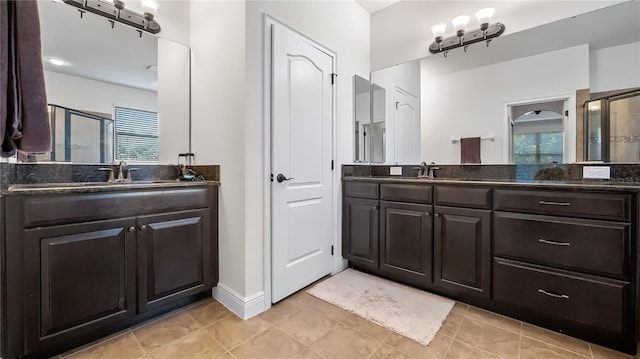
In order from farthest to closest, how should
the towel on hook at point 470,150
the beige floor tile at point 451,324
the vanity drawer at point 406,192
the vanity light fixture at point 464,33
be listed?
1. the towel on hook at point 470,150
2. the vanity light fixture at point 464,33
3. the vanity drawer at point 406,192
4. the beige floor tile at point 451,324

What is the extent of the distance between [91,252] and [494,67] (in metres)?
3.21

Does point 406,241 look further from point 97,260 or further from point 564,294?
point 97,260

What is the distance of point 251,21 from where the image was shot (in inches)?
72.4

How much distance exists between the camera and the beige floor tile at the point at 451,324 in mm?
1689

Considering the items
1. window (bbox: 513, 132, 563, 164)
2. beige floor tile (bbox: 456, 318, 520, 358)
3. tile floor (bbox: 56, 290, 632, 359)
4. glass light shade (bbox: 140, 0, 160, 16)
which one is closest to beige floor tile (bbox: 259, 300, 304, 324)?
tile floor (bbox: 56, 290, 632, 359)

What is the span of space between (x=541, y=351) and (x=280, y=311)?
62.3 inches

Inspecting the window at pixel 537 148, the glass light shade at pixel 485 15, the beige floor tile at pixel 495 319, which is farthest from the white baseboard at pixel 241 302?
the glass light shade at pixel 485 15

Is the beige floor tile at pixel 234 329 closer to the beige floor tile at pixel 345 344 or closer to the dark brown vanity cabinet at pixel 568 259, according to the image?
the beige floor tile at pixel 345 344

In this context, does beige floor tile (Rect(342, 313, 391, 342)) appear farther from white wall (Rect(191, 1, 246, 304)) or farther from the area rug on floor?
white wall (Rect(191, 1, 246, 304))

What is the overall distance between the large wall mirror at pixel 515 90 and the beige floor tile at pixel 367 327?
160cm

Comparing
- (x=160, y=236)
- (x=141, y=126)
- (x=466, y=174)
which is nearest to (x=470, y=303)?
(x=466, y=174)

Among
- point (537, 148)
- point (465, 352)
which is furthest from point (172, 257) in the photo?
point (537, 148)

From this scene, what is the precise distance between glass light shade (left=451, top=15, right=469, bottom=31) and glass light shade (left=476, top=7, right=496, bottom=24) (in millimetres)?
93

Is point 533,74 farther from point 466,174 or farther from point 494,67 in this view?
point 466,174
